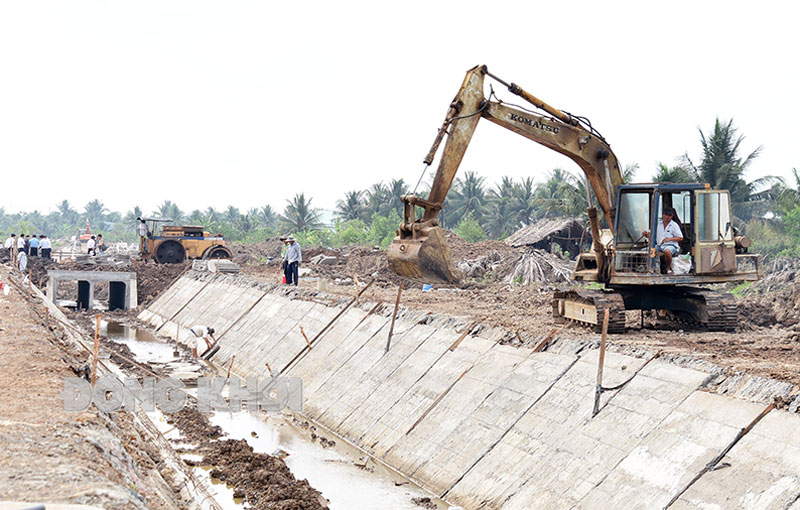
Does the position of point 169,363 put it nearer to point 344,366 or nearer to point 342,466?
point 344,366

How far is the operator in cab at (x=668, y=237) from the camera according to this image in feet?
50.6

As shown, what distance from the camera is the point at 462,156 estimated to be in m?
14.2

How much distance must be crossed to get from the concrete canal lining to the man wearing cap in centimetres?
823

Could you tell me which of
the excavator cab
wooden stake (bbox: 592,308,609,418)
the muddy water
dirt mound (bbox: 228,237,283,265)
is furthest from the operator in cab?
dirt mound (bbox: 228,237,283,265)

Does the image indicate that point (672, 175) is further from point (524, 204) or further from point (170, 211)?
point (170, 211)

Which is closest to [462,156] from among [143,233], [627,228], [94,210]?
[627,228]

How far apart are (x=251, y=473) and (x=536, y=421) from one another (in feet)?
15.4

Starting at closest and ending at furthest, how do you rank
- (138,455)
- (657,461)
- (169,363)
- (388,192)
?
(657,461)
(138,455)
(169,363)
(388,192)

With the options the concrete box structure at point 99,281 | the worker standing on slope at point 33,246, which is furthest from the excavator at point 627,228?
the worker standing on slope at point 33,246

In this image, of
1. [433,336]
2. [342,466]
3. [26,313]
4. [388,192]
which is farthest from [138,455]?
[388,192]

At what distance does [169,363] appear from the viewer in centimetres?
2394

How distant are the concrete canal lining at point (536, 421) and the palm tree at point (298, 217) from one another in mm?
56521

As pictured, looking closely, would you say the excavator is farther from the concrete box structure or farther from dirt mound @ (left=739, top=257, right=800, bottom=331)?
the concrete box structure

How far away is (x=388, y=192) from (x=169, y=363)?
5953 cm
